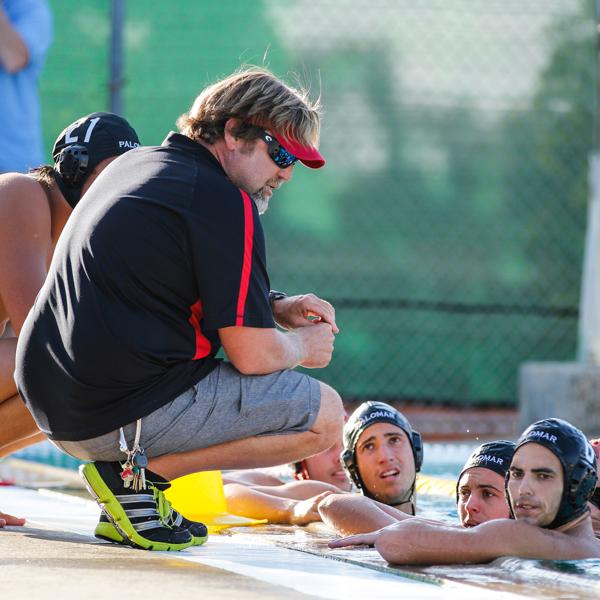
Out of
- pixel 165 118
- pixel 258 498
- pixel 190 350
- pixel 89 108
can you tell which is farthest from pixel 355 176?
pixel 190 350

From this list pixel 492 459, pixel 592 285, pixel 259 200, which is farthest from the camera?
pixel 592 285

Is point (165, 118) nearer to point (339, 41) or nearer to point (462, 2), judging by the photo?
point (339, 41)

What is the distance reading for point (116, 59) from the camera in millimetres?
9211

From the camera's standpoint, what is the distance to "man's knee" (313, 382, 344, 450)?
3.80 m

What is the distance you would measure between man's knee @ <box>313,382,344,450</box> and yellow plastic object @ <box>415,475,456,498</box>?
9.66 feet

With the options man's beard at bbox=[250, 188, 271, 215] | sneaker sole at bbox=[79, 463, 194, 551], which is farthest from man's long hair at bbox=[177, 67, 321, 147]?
sneaker sole at bbox=[79, 463, 194, 551]

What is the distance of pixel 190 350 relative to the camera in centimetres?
361

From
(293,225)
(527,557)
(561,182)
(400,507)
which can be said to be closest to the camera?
(527,557)

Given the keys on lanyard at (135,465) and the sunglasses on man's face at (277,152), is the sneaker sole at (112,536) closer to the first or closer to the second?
the keys on lanyard at (135,465)

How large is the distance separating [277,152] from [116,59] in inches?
227

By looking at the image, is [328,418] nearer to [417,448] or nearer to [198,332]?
[198,332]

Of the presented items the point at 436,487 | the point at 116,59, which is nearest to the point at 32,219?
the point at 436,487

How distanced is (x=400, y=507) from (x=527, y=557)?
5.46 feet

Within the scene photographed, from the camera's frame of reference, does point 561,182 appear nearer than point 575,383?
No
